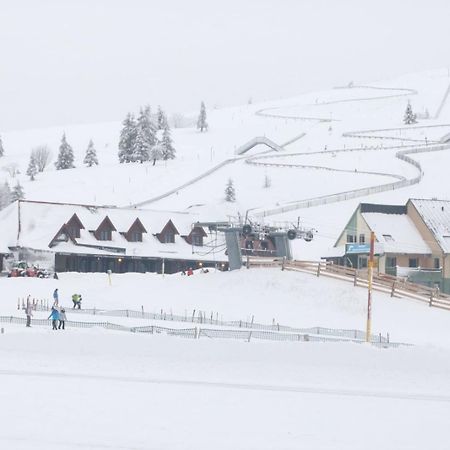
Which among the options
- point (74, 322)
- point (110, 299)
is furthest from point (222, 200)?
point (74, 322)

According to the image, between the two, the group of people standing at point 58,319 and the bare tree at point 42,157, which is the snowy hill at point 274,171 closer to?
the bare tree at point 42,157

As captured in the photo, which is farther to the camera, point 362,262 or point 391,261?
point 362,262

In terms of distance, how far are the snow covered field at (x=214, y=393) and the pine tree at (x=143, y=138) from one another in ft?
314

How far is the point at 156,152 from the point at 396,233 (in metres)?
72.5

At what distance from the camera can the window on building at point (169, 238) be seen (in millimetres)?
79125

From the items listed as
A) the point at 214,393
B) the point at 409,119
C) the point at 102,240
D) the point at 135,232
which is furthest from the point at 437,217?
the point at 409,119

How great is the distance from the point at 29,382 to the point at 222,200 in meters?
77.8

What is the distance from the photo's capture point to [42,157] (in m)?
156

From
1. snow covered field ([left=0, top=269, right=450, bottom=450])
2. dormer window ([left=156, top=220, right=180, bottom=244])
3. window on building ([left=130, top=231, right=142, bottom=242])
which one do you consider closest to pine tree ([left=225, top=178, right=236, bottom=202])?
dormer window ([left=156, top=220, right=180, bottom=244])

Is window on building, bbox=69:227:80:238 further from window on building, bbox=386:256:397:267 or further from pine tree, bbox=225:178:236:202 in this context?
pine tree, bbox=225:178:236:202

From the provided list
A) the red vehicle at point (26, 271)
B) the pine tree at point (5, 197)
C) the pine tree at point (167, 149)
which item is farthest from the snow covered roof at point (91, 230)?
the pine tree at point (167, 149)

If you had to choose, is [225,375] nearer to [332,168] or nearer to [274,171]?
[332,168]

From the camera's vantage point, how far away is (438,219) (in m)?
61.9

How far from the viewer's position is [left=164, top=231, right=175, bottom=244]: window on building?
79.1 meters
